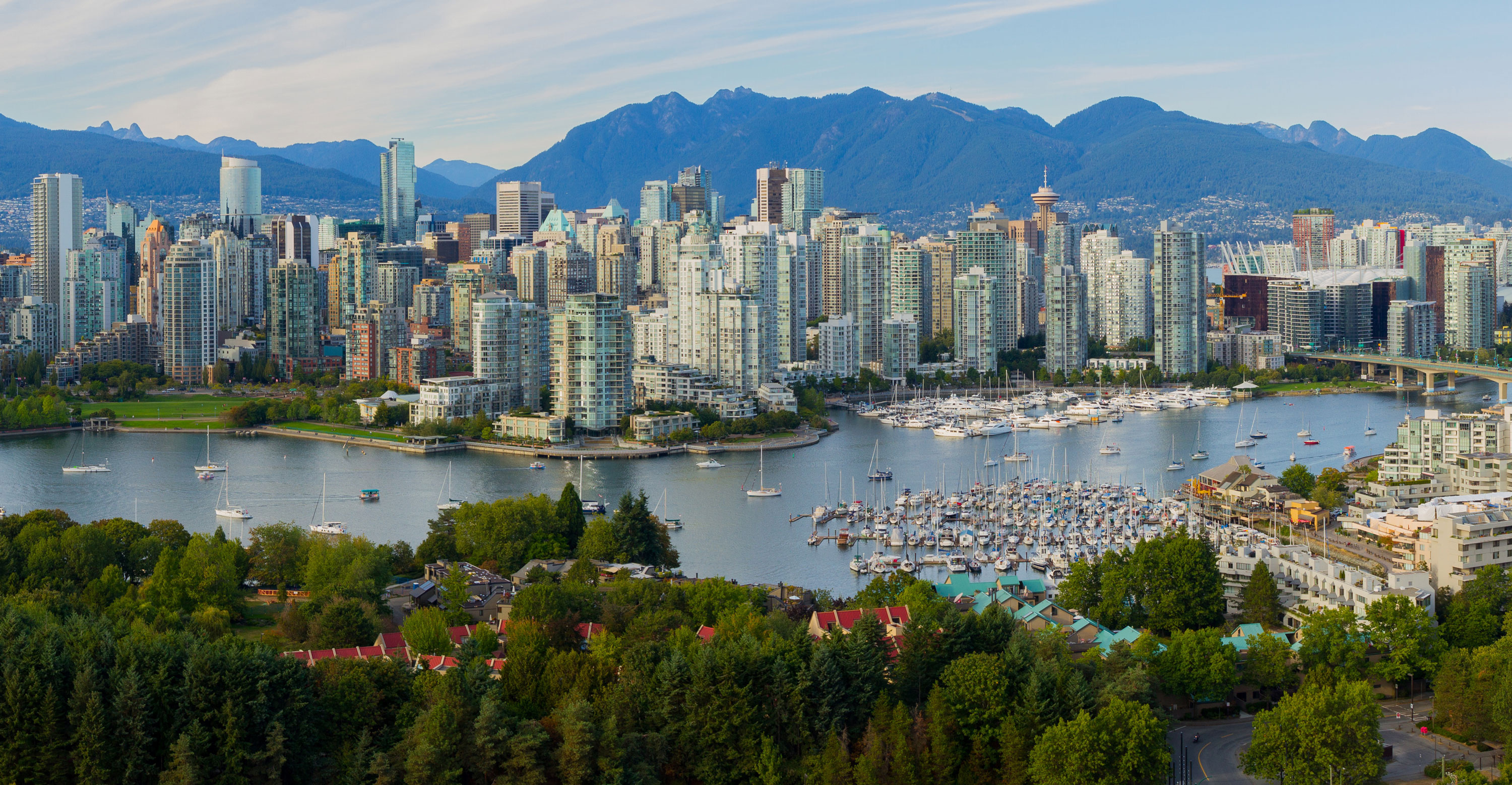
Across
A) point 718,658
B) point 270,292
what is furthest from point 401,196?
point 718,658

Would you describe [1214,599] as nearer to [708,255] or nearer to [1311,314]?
[708,255]

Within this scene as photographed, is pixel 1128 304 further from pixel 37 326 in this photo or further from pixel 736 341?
pixel 37 326

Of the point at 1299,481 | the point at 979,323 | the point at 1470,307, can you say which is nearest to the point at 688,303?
the point at 979,323

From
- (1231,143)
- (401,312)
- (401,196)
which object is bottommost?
(401,312)

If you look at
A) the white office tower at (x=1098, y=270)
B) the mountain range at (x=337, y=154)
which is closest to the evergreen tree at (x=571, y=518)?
the white office tower at (x=1098, y=270)

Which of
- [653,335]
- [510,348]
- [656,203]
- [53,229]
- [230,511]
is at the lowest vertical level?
[230,511]
